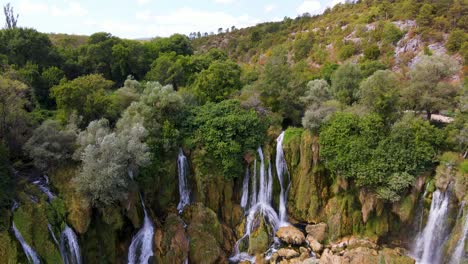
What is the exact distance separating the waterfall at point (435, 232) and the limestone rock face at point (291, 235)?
7695 millimetres

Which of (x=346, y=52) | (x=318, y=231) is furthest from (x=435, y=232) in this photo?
(x=346, y=52)

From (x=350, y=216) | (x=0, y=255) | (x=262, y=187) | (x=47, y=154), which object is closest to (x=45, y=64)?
(x=47, y=154)

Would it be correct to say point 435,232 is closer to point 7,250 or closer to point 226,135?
point 226,135

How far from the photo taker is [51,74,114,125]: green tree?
2101 cm

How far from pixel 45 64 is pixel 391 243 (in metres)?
34.9

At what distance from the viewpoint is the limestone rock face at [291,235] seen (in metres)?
21.2

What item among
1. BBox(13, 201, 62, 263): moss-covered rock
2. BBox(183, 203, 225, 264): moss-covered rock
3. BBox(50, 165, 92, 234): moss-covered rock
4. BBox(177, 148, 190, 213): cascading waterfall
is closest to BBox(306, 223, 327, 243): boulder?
BBox(183, 203, 225, 264): moss-covered rock

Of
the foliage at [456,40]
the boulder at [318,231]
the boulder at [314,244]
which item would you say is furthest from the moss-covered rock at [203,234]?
the foliage at [456,40]

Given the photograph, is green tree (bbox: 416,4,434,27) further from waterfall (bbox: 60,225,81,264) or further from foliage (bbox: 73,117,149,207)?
waterfall (bbox: 60,225,81,264)

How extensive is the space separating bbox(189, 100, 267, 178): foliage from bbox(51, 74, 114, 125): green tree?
677 centimetres

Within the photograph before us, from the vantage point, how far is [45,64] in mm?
29844

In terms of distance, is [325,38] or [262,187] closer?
[262,187]

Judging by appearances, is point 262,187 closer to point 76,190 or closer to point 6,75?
point 76,190

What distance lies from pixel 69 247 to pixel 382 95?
73.5 ft
